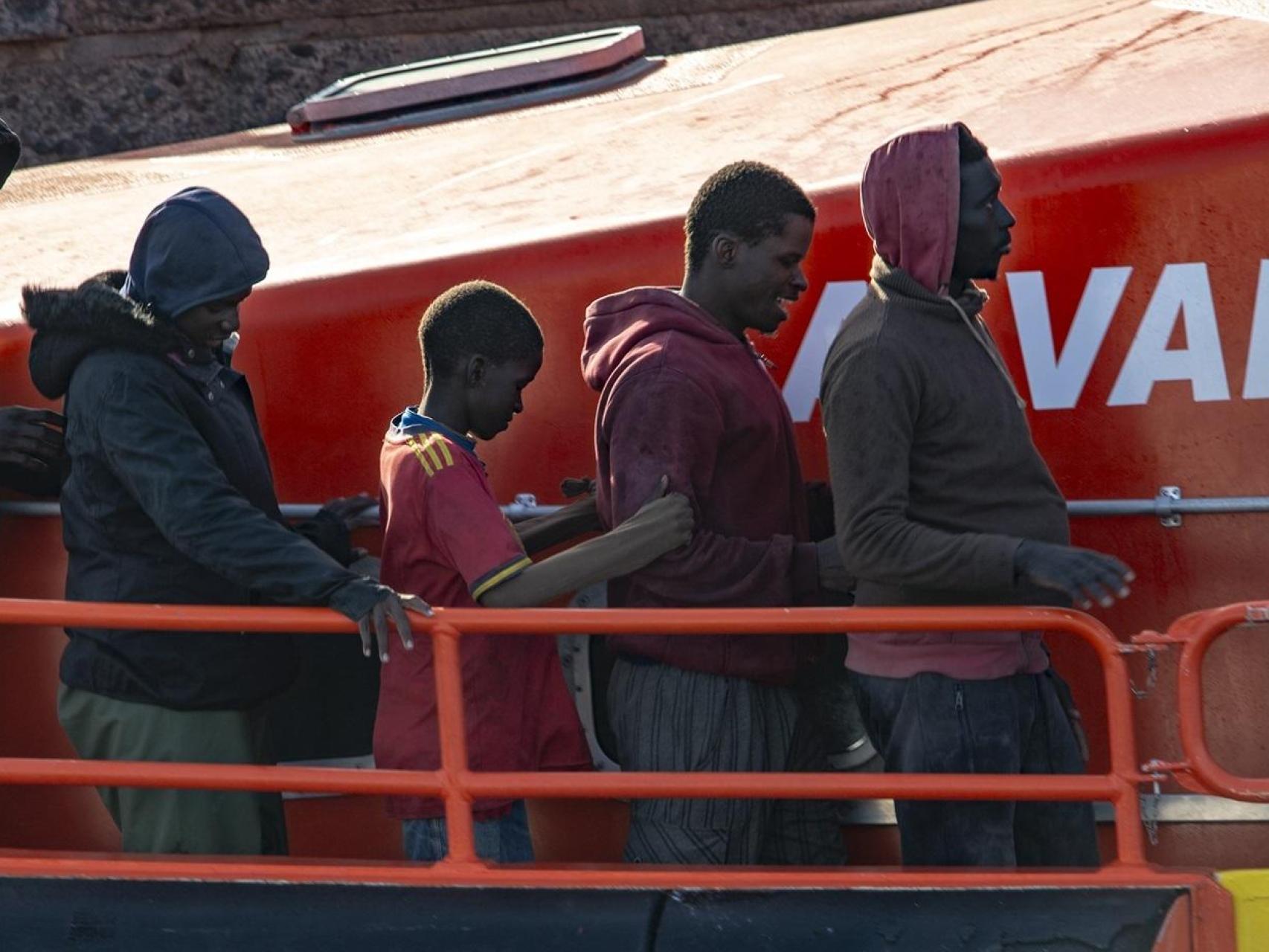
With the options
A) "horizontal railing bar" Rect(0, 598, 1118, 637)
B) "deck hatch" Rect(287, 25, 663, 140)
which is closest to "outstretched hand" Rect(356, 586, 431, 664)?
"horizontal railing bar" Rect(0, 598, 1118, 637)

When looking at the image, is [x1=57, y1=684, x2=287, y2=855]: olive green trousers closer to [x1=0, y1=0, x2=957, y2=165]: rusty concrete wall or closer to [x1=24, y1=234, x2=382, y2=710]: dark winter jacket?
[x1=24, y1=234, x2=382, y2=710]: dark winter jacket

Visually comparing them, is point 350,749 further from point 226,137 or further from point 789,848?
point 226,137

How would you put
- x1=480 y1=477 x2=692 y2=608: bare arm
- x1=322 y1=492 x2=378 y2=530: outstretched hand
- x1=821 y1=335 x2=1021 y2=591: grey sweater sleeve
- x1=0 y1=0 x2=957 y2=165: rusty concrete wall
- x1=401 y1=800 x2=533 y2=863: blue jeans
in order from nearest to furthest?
x1=821 y1=335 x2=1021 y2=591: grey sweater sleeve
x1=480 y1=477 x2=692 y2=608: bare arm
x1=401 y1=800 x2=533 y2=863: blue jeans
x1=322 y1=492 x2=378 y2=530: outstretched hand
x1=0 y1=0 x2=957 y2=165: rusty concrete wall

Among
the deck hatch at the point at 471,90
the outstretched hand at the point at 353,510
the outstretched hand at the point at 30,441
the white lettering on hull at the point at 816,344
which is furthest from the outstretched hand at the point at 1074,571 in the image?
the deck hatch at the point at 471,90

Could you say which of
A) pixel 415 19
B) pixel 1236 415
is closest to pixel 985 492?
pixel 1236 415

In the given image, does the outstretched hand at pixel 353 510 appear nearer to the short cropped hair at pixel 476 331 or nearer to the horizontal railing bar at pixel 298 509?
the horizontal railing bar at pixel 298 509

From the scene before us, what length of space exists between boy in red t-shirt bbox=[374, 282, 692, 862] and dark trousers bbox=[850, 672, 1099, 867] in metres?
0.51

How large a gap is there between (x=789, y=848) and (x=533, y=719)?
22.9 inches

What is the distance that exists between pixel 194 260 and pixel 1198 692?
1938 mm

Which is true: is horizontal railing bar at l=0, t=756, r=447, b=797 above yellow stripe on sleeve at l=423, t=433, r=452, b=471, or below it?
below

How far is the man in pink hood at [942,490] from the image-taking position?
3.22 metres

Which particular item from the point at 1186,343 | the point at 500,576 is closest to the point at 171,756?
the point at 500,576

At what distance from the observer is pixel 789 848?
3.74 metres

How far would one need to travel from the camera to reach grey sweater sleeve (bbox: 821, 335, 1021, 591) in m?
3.19
